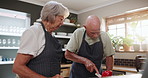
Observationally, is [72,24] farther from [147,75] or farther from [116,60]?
[147,75]

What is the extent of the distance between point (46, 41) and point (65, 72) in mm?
2437

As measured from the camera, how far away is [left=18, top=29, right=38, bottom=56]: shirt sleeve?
866 millimetres

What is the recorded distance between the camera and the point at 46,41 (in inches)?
40.0

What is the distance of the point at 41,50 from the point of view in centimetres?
98

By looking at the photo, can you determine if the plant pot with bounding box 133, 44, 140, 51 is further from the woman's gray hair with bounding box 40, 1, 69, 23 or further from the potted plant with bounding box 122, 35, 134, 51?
the woman's gray hair with bounding box 40, 1, 69, 23

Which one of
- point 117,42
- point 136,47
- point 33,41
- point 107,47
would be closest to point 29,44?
point 33,41

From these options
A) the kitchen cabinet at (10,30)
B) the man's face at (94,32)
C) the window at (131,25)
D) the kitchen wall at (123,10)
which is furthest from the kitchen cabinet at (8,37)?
the window at (131,25)

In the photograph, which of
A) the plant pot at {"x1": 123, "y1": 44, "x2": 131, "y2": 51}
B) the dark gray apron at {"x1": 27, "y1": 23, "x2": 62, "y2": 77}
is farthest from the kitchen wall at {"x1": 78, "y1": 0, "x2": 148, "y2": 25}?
the dark gray apron at {"x1": 27, "y1": 23, "x2": 62, "y2": 77}

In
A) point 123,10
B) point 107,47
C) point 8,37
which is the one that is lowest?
point 107,47

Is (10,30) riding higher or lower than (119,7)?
lower

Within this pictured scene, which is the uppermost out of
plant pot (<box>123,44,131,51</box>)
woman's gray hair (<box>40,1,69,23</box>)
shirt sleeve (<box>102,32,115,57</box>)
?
woman's gray hair (<box>40,1,69,23</box>)

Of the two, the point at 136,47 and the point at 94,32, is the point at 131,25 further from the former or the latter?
the point at 94,32

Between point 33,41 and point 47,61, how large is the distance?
20cm

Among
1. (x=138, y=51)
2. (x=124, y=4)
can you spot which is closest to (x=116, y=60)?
(x=138, y=51)
